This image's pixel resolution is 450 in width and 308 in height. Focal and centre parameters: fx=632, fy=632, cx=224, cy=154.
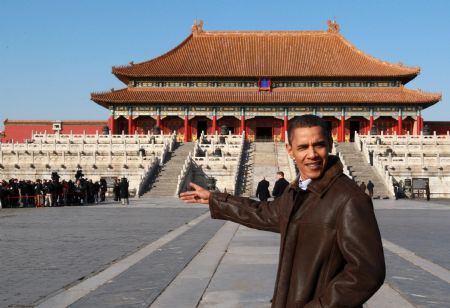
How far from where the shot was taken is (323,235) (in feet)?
9.14

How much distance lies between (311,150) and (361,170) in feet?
105

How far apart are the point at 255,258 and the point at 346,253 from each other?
695 cm

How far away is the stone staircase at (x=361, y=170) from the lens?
103 ft

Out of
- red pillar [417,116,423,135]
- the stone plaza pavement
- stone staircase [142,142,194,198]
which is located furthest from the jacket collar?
red pillar [417,116,423,135]

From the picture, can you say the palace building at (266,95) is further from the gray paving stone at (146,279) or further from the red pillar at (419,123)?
the gray paving stone at (146,279)

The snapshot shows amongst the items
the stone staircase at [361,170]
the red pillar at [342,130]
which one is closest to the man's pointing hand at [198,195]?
the stone staircase at [361,170]

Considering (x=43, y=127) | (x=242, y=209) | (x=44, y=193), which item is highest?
(x=43, y=127)

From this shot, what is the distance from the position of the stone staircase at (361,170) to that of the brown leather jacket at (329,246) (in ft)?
94.1

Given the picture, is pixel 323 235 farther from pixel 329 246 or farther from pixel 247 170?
pixel 247 170

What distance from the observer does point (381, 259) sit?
267cm

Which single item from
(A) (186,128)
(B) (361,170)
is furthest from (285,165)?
(A) (186,128)

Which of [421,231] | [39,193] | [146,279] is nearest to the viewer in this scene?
[146,279]

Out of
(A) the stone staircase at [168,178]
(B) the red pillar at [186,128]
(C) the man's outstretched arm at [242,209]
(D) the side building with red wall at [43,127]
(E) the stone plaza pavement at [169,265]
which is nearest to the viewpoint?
(C) the man's outstretched arm at [242,209]

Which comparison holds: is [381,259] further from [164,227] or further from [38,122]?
[38,122]
